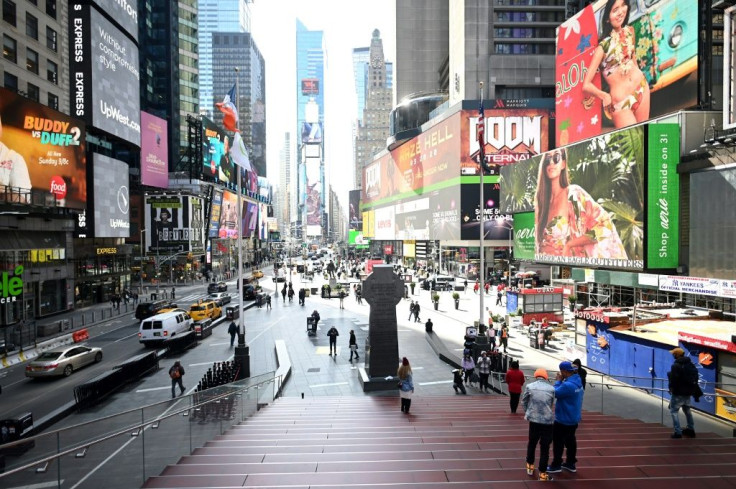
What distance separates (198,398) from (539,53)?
87791mm

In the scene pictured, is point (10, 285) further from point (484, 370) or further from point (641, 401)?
point (641, 401)

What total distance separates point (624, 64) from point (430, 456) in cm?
3863

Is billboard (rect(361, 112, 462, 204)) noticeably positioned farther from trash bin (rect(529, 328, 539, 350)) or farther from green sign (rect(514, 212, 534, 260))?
trash bin (rect(529, 328, 539, 350))

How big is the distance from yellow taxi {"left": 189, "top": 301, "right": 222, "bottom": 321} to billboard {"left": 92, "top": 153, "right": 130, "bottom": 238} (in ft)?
59.9

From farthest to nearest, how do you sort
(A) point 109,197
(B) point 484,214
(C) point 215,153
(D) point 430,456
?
(C) point 215,153 < (B) point 484,214 < (A) point 109,197 < (D) point 430,456

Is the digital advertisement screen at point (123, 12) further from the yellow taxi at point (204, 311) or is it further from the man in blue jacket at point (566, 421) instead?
the man in blue jacket at point (566, 421)

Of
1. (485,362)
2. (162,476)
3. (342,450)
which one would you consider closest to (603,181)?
(485,362)

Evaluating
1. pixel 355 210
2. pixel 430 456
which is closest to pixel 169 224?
pixel 430 456

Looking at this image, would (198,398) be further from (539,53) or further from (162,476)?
(539,53)

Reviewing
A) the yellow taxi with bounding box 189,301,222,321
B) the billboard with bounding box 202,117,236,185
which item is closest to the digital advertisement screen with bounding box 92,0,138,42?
the billboard with bounding box 202,117,236,185

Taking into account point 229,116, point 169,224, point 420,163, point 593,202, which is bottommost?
point 169,224

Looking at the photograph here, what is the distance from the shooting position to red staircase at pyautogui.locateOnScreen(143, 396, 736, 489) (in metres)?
6.17

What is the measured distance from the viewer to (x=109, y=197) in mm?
47031

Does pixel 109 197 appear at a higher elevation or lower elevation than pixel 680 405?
higher
